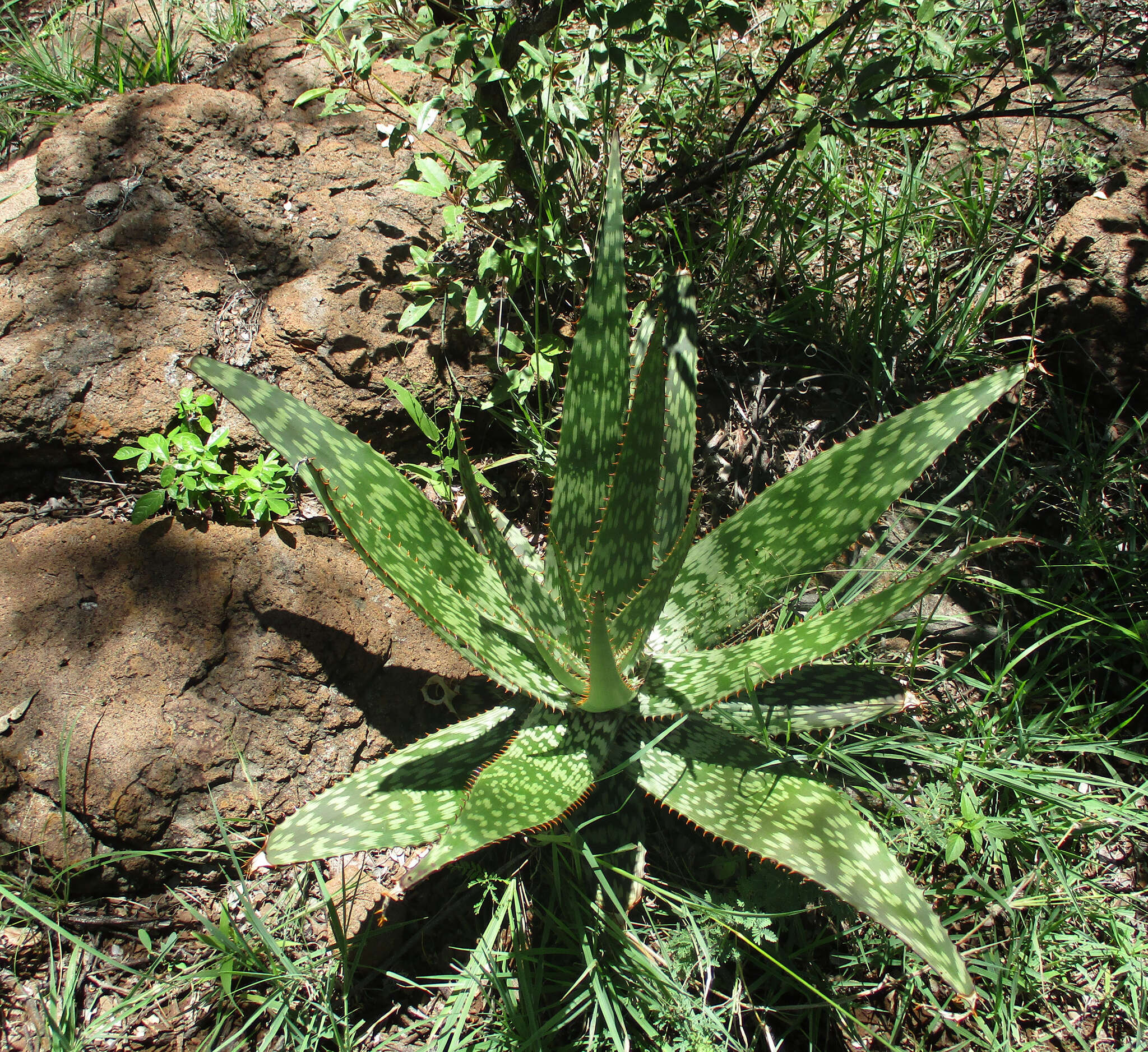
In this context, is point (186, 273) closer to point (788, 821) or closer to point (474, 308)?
point (474, 308)

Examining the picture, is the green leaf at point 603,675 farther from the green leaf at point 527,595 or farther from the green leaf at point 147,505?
the green leaf at point 147,505

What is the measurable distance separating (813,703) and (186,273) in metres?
1.93

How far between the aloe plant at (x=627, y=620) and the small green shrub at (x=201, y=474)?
46cm

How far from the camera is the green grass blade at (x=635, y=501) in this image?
1402 mm

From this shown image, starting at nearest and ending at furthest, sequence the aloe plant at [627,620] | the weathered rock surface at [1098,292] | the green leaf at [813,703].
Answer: the aloe plant at [627,620], the green leaf at [813,703], the weathered rock surface at [1098,292]

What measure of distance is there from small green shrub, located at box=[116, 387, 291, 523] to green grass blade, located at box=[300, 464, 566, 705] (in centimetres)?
50

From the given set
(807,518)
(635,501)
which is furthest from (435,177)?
(807,518)

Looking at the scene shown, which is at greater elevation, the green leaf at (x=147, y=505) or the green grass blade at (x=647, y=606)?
the green leaf at (x=147, y=505)

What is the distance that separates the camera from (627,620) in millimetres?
1274

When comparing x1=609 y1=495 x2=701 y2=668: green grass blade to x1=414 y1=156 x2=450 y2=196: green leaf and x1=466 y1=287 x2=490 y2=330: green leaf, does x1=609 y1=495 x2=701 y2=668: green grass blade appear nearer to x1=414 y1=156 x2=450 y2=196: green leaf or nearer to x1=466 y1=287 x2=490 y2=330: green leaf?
x1=466 y1=287 x2=490 y2=330: green leaf

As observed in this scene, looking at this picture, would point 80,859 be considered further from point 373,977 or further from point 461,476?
point 461,476

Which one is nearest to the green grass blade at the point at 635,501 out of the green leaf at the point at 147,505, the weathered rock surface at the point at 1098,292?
the green leaf at the point at 147,505

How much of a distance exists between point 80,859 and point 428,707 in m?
0.77

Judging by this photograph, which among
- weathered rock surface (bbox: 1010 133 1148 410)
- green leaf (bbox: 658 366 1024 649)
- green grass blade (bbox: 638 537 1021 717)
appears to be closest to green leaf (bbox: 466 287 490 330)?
green leaf (bbox: 658 366 1024 649)
